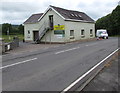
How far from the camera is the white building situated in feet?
87.6

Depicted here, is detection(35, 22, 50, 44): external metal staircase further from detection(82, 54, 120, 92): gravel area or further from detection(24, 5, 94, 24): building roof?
detection(82, 54, 120, 92): gravel area

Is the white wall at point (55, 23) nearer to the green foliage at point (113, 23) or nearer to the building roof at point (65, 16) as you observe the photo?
the building roof at point (65, 16)

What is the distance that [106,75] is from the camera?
22.0ft

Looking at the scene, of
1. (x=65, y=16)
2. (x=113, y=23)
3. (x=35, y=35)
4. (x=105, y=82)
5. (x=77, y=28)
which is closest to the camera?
(x=105, y=82)

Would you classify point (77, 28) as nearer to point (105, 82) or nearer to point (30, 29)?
point (30, 29)

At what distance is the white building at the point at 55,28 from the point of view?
87.6 ft

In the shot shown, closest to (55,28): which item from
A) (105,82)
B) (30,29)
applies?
(30,29)

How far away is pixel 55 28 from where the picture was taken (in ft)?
89.8

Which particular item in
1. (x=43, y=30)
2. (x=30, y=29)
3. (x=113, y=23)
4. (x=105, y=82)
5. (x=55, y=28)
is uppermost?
(x=113, y=23)

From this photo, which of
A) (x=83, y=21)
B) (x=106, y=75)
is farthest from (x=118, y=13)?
(x=106, y=75)

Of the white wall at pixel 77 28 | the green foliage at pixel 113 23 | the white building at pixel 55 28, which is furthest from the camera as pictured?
the green foliage at pixel 113 23

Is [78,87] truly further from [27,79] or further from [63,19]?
[63,19]

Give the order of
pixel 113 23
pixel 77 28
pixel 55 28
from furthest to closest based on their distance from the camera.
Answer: pixel 113 23
pixel 77 28
pixel 55 28

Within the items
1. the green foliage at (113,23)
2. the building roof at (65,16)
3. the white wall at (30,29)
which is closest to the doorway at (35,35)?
the white wall at (30,29)
